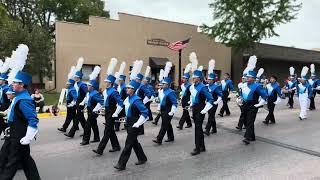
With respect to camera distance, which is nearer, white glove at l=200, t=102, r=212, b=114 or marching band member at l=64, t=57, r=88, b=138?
white glove at l=200, t=102, r=212, b=114

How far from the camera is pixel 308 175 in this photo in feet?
25.8

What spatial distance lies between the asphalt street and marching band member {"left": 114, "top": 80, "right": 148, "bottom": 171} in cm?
21

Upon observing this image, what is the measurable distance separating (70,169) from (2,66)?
15.8 ft

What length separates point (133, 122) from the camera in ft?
27.7

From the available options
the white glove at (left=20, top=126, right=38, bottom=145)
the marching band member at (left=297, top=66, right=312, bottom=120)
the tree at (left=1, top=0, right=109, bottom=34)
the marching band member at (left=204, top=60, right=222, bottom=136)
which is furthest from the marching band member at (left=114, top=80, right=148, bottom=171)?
the tree at (left=1, top=0, right=109, bottom=34)

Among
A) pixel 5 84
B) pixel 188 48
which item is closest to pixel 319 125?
pixel 5 84

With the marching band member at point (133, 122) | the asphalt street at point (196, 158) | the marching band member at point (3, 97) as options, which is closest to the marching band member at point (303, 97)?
the asphalt street at point (196, 158)

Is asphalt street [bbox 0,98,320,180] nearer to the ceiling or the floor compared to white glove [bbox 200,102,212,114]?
nearer to the floor

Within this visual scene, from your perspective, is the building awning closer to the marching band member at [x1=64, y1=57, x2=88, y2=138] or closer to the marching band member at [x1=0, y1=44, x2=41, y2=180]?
the marching band member at [x1=64, y1=57, x2=88, y2=138]

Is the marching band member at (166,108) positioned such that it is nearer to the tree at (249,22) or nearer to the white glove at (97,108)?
the white glove at (97,108)

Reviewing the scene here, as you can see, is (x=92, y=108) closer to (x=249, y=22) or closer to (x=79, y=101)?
(x=79, y=101)

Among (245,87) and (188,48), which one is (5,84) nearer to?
(245,87)

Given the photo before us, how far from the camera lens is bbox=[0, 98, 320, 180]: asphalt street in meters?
7.94

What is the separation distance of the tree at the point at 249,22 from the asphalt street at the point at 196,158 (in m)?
26.7
